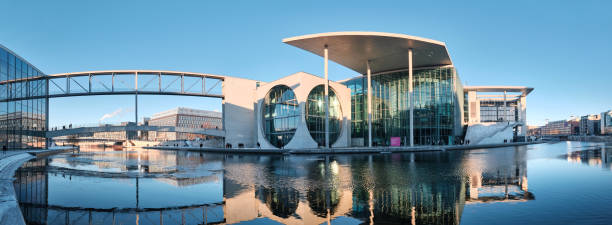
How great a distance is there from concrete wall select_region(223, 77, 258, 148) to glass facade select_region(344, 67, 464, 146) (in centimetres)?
1763

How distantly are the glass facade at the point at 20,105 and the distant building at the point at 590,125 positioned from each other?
21277cm

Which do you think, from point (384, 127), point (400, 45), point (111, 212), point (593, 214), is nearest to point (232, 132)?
point (384, 127)

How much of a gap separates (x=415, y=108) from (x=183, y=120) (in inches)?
4702

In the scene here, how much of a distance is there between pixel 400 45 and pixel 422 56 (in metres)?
6.30

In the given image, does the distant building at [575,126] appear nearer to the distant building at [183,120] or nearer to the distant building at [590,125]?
the distant building at [590,125]

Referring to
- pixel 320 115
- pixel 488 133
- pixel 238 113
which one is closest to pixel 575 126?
pixel 488 133

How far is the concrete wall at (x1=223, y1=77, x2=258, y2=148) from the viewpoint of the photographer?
2052 inches

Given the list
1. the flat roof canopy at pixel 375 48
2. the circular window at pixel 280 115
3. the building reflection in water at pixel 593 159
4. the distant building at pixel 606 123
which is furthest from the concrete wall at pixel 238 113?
the distant building at pixel 606 123

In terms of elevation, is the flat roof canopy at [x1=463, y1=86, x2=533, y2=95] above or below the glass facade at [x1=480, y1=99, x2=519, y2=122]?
above

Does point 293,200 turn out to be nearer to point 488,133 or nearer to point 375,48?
point 375,48

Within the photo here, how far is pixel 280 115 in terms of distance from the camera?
43.1 metres

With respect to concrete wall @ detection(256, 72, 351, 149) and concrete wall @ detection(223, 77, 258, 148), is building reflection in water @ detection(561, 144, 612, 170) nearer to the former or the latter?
concrete wall @ detection(256, 72, 351, 149)

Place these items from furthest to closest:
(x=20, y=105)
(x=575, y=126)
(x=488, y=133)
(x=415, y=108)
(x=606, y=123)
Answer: (x=575, y=126)
(x=606, y=123)
(x=488, y=133)
(x=415, y=108)
(x=20, y=105)

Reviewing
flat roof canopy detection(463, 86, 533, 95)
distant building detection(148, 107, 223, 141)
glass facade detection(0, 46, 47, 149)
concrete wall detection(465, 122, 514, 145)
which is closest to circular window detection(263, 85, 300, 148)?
glass facade detection(0, 46, 47, 149)
